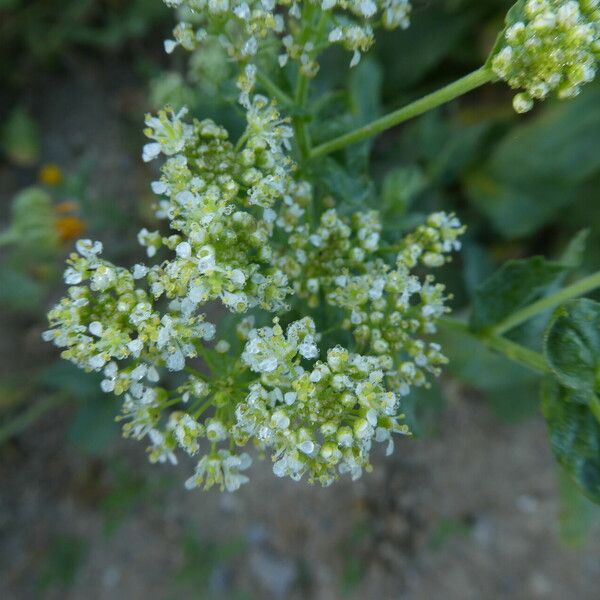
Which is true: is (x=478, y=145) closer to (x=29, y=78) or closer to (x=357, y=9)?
(x=357, y=9)

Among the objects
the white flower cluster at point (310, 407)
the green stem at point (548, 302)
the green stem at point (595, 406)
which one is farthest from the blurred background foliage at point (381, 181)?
the white flower cluster at point (310, 407)

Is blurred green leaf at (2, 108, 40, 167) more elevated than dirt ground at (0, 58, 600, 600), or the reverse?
blurred green leaf at (2, 108, 40, 167)

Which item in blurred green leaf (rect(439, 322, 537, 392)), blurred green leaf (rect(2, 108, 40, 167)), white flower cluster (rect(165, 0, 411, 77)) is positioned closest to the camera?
white flower cluster (rect(165, 0, 411, 77))

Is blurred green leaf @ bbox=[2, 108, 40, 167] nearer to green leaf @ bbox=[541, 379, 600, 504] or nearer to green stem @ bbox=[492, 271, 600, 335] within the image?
green stem @ bbox=[492, 271, 600, 335]

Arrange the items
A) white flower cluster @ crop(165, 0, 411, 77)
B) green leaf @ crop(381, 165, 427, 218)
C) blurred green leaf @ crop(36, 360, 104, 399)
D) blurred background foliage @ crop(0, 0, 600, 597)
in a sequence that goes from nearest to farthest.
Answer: white flower cluster @ crop(165, 0, 411, 77) < green leaf @ crop(381, 165, 427, 218) < blurred background foliage @ crop(0, 0, 600, 597) < blurred green leaf @ crop(36, 360, 104, 399)

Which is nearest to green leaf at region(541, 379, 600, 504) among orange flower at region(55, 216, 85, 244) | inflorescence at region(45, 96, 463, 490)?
inflorescence at region(45, 96, 463, 490)

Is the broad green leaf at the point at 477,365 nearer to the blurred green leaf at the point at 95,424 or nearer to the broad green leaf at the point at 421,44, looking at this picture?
the broad green leaf at the point at 421,44
